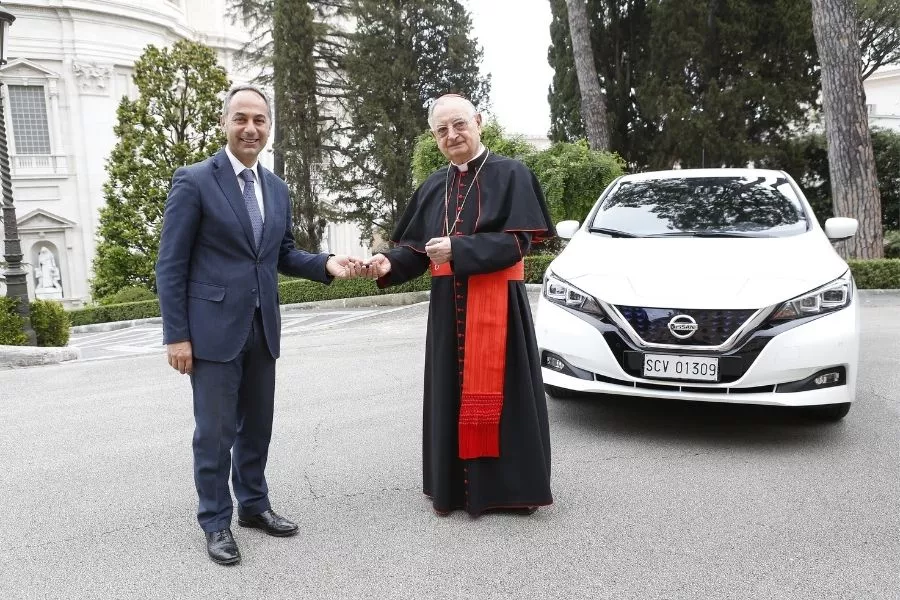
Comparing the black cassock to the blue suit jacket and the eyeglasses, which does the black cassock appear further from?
the blue suit jacket

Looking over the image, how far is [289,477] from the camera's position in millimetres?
4152

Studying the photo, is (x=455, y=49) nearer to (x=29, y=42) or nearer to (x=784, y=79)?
(x=784, y=79)

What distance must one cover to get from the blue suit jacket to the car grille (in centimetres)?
214

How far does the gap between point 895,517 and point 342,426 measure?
334 centimetres

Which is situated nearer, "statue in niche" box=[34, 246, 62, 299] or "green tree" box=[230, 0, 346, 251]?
"green tree" box=[230, 0, 346, 251]

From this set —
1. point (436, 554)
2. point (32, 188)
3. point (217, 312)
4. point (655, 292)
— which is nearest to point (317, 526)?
point (436, 554)

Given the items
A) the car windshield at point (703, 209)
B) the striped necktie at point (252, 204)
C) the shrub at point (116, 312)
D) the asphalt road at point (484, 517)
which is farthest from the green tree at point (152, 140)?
the striped necktie at point (252, 204)

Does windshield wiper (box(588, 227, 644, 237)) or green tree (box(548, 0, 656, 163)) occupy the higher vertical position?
green tree (box(548, 0, 656, 163))

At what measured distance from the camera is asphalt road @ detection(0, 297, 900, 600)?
2.87 m

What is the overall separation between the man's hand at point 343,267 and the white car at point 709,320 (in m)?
1.49

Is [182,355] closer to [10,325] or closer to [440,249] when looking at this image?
[440,249]

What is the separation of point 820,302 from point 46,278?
2921cm

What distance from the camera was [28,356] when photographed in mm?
9273

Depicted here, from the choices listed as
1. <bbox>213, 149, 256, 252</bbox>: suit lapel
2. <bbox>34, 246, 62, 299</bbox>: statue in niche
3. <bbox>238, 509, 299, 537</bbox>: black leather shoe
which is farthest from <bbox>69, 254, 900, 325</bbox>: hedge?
<bbox>34, 246, 62, 299</bbox>: statue in niche
